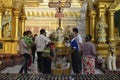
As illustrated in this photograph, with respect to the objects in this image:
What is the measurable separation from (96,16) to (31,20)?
1135cm

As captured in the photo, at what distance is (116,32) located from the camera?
54.5 feet

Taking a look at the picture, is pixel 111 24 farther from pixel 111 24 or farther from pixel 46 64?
pixel 46 64

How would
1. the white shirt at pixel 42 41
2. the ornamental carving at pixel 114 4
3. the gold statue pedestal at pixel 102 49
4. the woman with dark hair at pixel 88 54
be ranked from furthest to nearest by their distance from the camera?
the ornamental carving at pixel 114 4 → the gold statue pedestal at pixel 102 49 → the white shirt at pixel 42 41 → the woman with dark hair at pixel 88 54

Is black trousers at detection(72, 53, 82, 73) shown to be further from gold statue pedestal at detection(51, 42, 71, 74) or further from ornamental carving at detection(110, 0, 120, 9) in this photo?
ornamental carving at detection(110, 0, 120, 9)

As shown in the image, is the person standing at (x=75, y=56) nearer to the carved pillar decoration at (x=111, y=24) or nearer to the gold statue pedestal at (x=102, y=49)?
the gold statue pedestal at (x=102, y=49)

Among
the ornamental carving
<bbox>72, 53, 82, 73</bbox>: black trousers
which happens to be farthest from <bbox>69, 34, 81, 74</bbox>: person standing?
the ornamental carving

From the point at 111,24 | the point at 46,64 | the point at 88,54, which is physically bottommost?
the point at 46,64

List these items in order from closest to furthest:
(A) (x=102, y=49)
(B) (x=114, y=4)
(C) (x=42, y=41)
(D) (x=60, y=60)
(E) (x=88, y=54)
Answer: (E) (x=88, y=54)
(C) (x=42, y=41)
(D) (x=60, y=60)
(A) (x=102, y=49)
(B) (x=114, y=4)

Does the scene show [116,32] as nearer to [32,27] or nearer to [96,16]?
[96,16]

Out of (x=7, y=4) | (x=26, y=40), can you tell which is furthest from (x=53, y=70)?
(x=7, y=4)

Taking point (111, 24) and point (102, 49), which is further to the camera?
point (111, 24)

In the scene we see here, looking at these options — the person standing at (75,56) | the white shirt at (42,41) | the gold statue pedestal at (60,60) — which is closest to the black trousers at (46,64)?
the white shirt at (42,41)

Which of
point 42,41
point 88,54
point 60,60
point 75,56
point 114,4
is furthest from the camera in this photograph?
point 114,4

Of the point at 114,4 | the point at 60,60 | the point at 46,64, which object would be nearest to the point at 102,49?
the point at 114,4
